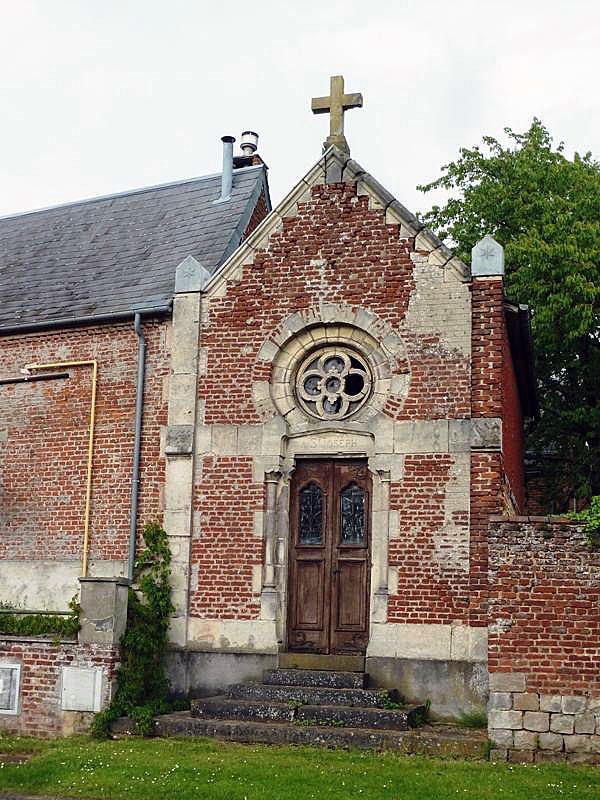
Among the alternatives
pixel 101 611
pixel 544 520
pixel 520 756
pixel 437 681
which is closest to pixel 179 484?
pixel 101 611

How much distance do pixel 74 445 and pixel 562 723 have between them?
7871mm

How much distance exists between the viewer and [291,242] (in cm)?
1464

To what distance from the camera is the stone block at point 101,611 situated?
42.7 feet

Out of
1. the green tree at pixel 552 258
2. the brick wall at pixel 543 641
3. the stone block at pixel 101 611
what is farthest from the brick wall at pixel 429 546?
the green tree at pixel 552 258

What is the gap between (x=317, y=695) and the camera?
40.8 ft

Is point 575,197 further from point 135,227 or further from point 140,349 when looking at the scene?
point 140,349

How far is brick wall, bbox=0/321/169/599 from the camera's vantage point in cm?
1479

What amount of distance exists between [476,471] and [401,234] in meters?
3.38

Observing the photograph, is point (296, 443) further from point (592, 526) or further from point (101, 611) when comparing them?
point (592, 526)

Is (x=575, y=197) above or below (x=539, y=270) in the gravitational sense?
above

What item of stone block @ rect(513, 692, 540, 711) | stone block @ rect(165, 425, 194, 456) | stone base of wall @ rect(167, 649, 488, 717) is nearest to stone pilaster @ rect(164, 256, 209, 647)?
stone block @ rect(165, 425, 194, 456)

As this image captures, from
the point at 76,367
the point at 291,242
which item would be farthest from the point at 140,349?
the point at 291,242

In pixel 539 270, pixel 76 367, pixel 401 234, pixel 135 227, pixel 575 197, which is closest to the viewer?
pixel 401 234

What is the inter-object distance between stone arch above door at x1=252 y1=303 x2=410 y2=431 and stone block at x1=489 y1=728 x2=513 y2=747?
4386 mm
